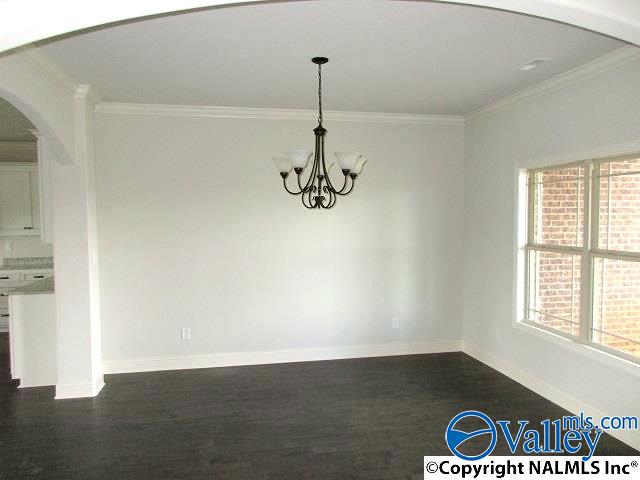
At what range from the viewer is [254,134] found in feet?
16.1

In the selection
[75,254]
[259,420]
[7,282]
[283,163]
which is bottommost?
[259,420]

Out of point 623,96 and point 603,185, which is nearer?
point 623,96

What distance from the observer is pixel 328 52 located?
319 cm

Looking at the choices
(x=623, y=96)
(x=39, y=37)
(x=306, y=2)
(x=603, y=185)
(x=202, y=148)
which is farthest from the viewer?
(x=202, y=148)

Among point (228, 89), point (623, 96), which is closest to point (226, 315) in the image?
point (228, 89)

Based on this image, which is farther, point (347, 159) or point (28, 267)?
point (28, 267)

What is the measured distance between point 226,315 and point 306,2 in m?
3.39

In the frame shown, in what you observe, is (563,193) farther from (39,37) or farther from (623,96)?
(39,37)

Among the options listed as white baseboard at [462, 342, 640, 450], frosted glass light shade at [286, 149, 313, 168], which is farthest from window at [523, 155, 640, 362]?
frosted glass light shade at [286, 149, 313, 168]

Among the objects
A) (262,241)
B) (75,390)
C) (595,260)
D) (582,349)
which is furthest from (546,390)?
(75,390)

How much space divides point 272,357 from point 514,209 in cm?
296

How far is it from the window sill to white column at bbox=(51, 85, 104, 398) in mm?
4028

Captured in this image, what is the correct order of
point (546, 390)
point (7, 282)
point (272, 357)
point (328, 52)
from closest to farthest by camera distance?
1. point (328, 52)
2. point (546, 390)
3. point (272, 357)
4. point (7, 282)

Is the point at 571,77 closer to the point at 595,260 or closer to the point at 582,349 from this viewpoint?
the point at 595,260
